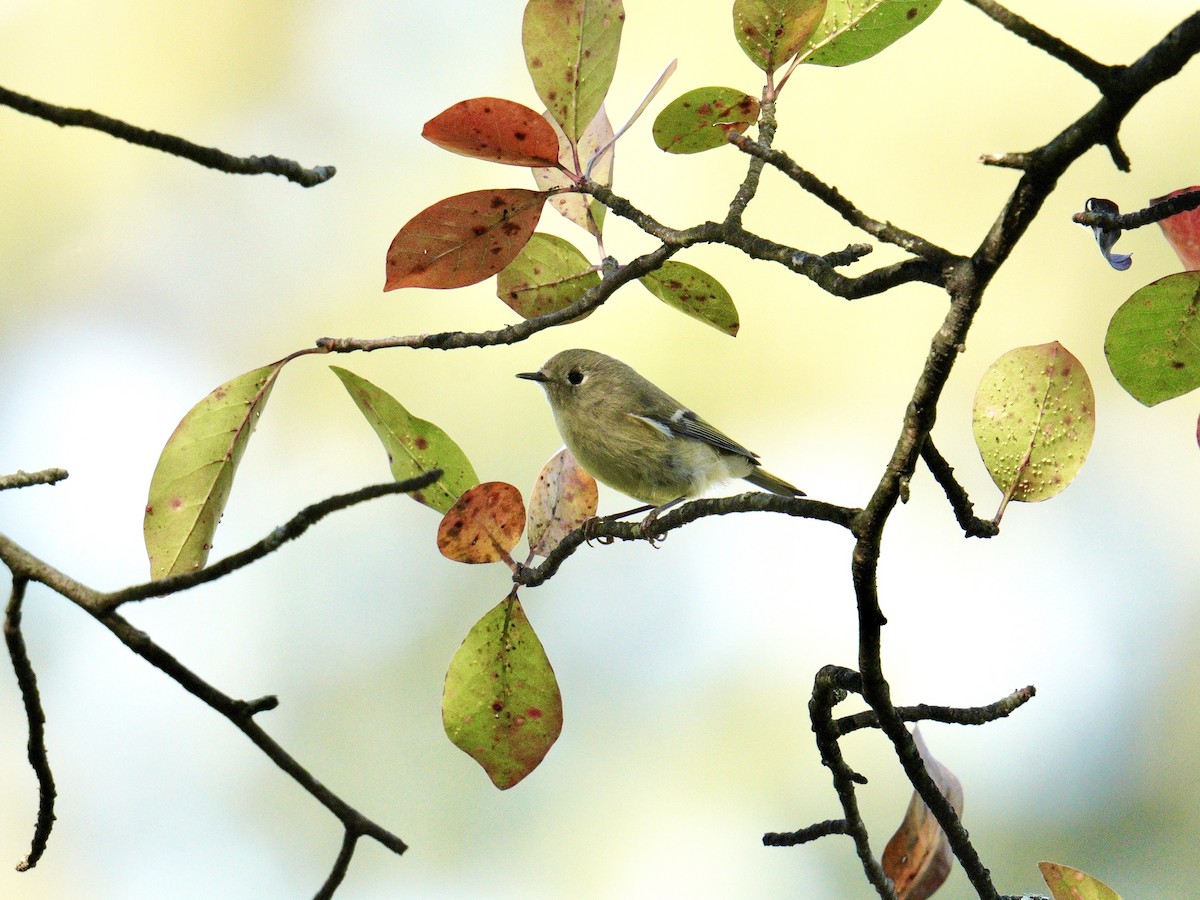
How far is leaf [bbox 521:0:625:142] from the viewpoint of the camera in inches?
37.3

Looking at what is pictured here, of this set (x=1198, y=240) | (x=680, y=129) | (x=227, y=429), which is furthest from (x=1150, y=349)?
(x=227, y=429)

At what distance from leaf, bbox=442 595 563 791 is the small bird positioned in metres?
0.95

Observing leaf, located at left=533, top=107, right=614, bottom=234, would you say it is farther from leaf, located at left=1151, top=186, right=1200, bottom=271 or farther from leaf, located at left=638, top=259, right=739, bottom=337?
leaf, located at left=1151, top=186, right=1200, bottom=271

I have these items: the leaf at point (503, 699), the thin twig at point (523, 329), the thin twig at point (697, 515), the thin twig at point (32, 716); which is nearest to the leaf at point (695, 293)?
the thin twig at point (523, 329)

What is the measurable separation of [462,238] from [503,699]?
1.34 ft

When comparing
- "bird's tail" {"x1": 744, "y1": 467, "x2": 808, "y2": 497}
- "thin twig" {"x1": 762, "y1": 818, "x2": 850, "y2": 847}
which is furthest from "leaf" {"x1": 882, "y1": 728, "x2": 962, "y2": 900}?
"bird's tail" {"x1": 744, "y1": 467, "x2": 808, "y2": 497}

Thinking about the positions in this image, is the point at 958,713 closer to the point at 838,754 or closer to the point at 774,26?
the point at 838,754

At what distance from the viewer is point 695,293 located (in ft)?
3.33

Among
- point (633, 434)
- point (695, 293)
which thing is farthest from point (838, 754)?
point (633, 434)

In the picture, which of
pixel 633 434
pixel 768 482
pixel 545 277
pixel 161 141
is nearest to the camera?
pixel 161 141

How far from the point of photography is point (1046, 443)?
0.89 meters

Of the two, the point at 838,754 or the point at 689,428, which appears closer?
the point at 838,754

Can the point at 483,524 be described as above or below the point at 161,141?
below

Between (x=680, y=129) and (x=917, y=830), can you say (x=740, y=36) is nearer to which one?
(x=680, y=129)
